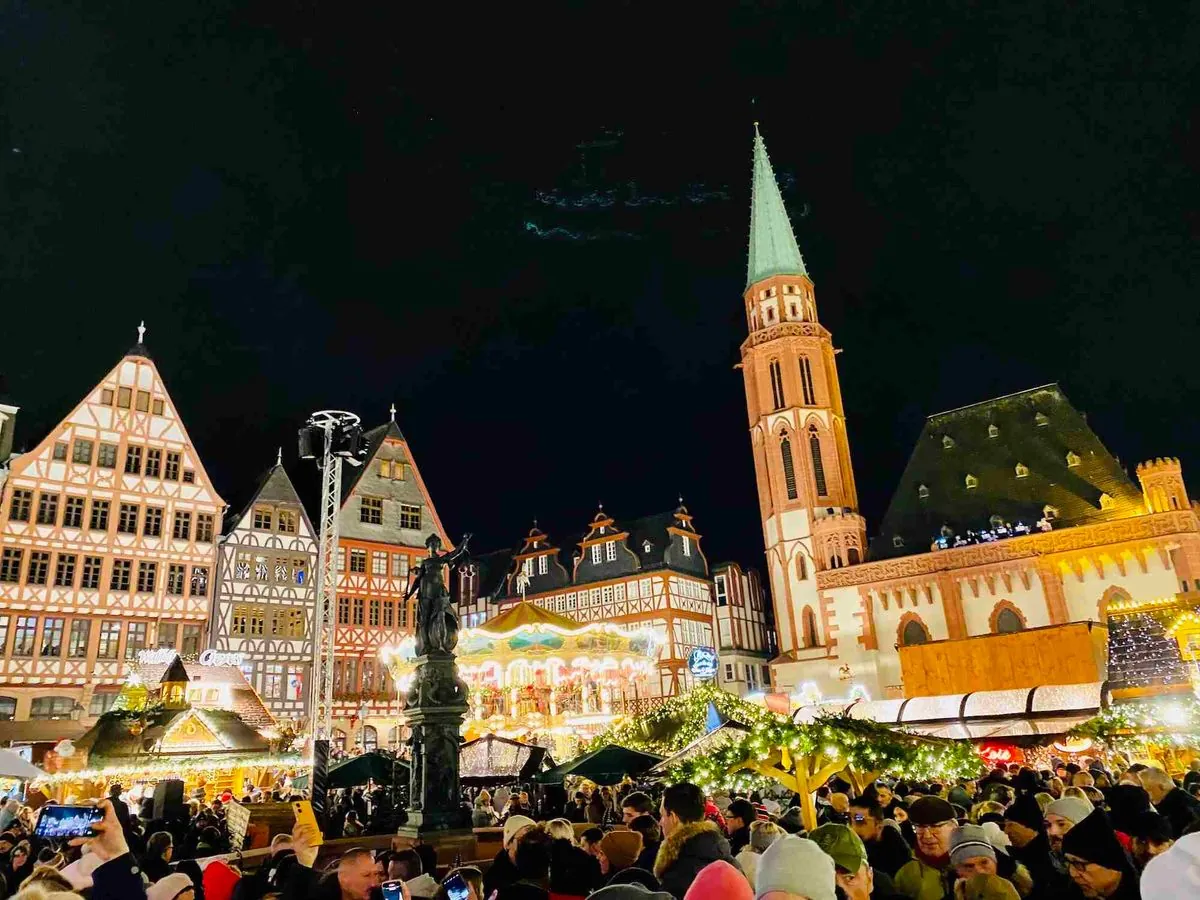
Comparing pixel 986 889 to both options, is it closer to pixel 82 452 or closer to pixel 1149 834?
pixel 1149 834

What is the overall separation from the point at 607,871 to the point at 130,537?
104 ft

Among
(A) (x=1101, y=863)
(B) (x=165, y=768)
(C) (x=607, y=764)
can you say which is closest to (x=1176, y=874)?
(A) (x=1101, y=863)

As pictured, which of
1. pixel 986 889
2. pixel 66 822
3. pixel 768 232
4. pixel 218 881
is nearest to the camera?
pixel 986 889

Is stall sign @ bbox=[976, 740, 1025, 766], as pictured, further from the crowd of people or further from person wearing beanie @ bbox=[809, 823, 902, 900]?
person wearing beanie @ bbox=[809, 823, 902, 900]

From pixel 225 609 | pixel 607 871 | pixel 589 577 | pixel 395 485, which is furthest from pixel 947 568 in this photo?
pixel 607 871

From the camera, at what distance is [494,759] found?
796 inches

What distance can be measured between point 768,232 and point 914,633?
2583 cm

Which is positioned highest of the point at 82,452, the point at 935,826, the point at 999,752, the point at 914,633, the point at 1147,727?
the point at 82,452

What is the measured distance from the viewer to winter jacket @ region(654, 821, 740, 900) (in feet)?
13.6

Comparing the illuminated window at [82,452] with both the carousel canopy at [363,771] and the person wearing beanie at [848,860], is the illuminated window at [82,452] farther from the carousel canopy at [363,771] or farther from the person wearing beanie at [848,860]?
the person wearing beanie at [848,860]

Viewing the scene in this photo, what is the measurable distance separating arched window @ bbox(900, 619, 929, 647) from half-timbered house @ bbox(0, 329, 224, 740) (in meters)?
30.3

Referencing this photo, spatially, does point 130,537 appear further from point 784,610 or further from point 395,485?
point 784,610

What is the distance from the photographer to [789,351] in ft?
155

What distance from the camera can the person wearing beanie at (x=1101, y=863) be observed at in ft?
12.6
